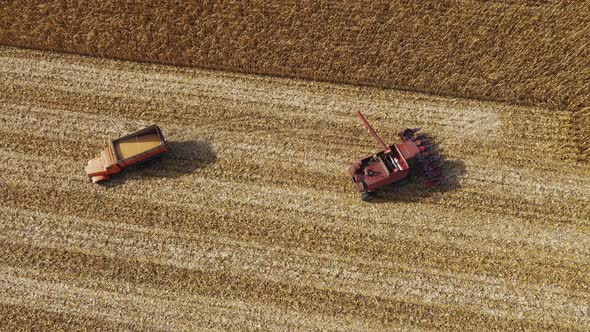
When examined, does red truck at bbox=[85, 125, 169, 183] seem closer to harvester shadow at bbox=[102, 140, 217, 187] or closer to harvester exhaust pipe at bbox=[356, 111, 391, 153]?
harvester shadow at bbox=[102, 140, 217, 187]

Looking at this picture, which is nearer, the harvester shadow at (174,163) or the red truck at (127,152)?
the red truck at (127,152)

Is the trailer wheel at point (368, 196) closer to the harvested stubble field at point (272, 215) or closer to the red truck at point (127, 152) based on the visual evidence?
the harvested stubble field at point (272, 215)

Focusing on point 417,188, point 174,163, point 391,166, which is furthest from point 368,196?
point 174,163

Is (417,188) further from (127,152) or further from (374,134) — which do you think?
(127,152)

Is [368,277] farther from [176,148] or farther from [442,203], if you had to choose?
[176,148]

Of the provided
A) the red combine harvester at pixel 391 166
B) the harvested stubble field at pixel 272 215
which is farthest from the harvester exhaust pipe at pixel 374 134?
the harvested stubble field at pixel 272 215

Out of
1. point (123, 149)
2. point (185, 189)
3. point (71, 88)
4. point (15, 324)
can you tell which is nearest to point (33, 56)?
point (71, 88)
